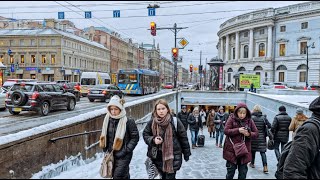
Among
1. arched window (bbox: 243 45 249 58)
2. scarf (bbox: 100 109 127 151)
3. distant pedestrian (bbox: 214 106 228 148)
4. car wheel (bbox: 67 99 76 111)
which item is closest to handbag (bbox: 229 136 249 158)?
scarf (bbox: 100 109 127 151)

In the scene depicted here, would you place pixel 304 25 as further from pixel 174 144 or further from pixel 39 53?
pixel 174 144

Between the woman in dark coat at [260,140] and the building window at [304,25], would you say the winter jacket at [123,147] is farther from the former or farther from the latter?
the building window at [304,25]

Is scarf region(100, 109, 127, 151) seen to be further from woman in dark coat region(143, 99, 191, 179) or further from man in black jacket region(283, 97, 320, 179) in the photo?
man in black jacket region(283, 97, 320, 179)

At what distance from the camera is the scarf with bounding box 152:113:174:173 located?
4.05 metres

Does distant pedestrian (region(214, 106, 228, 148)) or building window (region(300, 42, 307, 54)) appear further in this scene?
building window (region(300, 42, 307, 54))

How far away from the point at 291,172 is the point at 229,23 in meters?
75.4

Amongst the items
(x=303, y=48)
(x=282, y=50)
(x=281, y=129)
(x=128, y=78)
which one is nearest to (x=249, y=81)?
(x=128, y=78)

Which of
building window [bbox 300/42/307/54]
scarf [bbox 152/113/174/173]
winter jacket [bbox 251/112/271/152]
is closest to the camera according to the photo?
scarf [bbox 152/113/174/173]

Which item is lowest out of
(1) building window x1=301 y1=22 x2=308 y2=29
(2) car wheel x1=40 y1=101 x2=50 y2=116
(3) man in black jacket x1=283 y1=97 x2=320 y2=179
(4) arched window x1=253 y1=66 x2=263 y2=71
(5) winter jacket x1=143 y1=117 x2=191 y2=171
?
(2) car wheel x1=40 y1=101 x2=50 y2=116

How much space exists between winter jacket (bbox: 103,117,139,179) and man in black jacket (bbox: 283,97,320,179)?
2.21 metres

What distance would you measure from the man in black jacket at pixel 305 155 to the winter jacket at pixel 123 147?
2.21 m

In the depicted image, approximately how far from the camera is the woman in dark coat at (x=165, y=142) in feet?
13.3

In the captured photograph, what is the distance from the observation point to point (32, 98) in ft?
43.8

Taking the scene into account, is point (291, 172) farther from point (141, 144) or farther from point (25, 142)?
point (141, 144)
